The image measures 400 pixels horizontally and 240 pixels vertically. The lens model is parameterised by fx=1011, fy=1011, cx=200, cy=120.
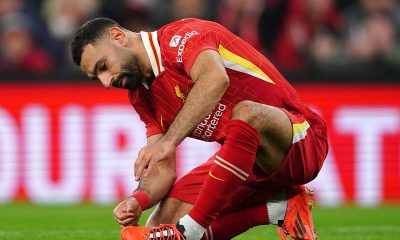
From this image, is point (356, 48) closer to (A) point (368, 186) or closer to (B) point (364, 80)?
(B) point (364, 80)

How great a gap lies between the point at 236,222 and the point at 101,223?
12.1 feet

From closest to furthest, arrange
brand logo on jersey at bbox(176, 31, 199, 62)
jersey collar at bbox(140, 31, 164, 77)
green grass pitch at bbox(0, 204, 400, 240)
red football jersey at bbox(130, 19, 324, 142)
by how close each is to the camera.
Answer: brand logo on jersey at bbox(176, 31, 199, 62)
red football jersey at bbox(130, 19, 324, 142)
jersey collar at bbox(140, 31, 164, 77)
green grass pitch at bbox(0, 204, 400, 240)

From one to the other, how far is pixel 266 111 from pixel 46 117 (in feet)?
25.0

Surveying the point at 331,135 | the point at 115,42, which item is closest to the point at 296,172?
the point at 115,42

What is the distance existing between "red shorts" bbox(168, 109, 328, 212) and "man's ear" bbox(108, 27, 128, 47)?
113cm

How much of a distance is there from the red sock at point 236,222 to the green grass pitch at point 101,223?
47.1 inches

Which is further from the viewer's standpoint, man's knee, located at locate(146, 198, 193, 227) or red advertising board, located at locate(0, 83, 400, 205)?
red advertising board, located at locate(0, 83, 400, 205)

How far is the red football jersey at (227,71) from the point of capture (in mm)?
6520

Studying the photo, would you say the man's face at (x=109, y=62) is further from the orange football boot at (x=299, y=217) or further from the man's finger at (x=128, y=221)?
the orange football boot at (x=299, y=217)

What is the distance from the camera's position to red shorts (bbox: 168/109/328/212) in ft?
21.3

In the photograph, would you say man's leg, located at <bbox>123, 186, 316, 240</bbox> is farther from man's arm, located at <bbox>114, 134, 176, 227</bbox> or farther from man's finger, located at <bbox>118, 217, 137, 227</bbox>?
man's finger, located at <bbox>118, 217, 137, 227</bbox>

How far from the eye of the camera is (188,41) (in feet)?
21.0

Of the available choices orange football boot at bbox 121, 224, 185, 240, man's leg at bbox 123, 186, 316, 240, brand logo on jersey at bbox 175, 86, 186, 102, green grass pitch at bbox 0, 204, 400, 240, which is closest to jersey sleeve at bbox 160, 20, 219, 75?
brand logo on jersey at bbox 175, 86, 186, 102

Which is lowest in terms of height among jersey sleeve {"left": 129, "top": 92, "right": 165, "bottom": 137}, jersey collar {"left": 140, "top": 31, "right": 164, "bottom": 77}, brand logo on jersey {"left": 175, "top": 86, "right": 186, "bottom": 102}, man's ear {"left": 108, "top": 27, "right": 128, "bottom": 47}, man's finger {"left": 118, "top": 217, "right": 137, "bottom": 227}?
man's finger {"left": 118, "top": 217, "right": 137, "bottom": 227}
